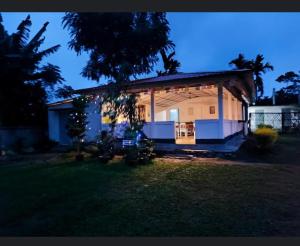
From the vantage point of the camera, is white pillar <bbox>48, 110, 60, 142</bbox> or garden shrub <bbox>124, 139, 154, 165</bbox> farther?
white pillar <bbox>48, 110, 60, 142</bbox>

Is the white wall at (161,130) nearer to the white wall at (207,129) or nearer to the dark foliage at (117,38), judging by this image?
the white wall at (207,129)

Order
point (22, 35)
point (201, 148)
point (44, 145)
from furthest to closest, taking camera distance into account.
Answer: point (22, 35)
point (44, 145)
point (201, 148)

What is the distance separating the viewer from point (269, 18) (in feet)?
297

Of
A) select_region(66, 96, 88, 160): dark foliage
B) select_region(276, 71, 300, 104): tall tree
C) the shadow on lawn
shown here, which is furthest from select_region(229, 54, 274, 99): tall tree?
select_region(66, 96, 88, 160): dark foliage

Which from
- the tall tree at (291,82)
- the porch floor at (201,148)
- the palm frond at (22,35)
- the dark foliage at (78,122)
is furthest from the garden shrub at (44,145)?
the tall tree at (291,82)

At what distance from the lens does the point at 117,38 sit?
101 ft

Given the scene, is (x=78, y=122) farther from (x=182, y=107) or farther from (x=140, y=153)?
(x=182, y=107)

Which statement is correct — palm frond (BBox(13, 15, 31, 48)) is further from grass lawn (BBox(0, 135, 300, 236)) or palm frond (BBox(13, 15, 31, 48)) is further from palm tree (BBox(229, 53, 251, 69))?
palm tree (BBox(229, 53, 251, 69))

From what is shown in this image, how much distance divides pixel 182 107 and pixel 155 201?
1642 cm

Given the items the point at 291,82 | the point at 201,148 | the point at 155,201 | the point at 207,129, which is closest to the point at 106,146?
the point at 201,148

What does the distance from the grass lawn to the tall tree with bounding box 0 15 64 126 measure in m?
8.78

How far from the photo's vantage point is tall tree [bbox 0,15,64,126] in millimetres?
17375

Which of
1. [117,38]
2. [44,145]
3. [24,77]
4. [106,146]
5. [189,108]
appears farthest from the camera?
[117,38]

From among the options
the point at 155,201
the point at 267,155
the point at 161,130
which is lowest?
the point at 155,201
